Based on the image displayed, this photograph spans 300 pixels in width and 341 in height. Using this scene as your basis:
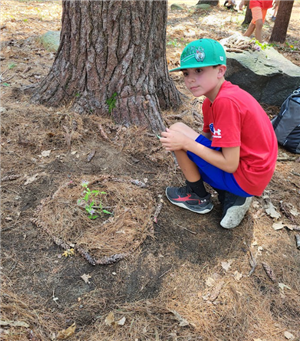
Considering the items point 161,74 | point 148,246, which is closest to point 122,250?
point 148,246

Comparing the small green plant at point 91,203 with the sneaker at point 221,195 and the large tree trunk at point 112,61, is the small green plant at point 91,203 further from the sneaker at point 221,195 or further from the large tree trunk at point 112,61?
the large tree trunk at point 112,61

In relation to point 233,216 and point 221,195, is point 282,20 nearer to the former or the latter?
point 221,195

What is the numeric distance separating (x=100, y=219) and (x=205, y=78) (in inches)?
57.2

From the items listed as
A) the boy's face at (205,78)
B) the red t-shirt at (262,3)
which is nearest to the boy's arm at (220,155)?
the boy's face at (205,78)

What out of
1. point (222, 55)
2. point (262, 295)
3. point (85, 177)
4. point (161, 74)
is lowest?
point (262, 295)

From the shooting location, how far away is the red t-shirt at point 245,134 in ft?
6.79

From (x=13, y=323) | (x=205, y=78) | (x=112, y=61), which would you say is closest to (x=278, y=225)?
(x=205, y=78)

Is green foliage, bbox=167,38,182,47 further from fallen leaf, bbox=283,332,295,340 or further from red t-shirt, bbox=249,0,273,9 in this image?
fallen leaf, bbox=283,332,295,340

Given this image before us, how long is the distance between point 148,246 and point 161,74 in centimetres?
227

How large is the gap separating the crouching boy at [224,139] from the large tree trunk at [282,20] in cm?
759

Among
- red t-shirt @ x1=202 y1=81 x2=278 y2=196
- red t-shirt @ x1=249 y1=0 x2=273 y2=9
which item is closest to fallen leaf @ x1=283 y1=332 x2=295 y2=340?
red t-shirt @ x1=202 y1=81 x2=278 y2=196

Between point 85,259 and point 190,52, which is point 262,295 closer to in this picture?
point 85,259

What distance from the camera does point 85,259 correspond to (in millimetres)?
2264

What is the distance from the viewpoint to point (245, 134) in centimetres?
220
